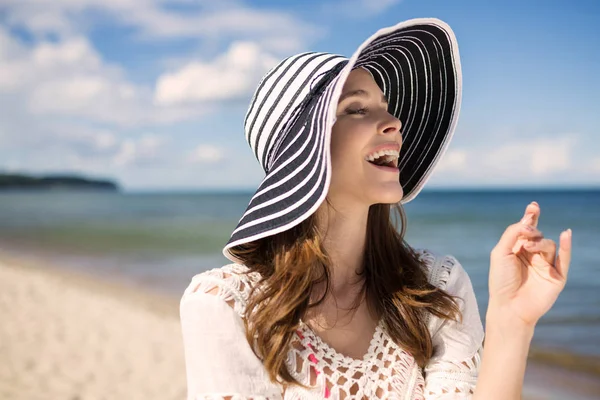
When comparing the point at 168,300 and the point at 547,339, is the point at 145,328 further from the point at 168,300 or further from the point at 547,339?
the point at 547,339

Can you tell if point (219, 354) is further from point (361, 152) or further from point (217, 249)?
point (217, 249)

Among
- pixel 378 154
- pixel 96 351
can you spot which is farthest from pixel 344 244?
pixel 96 351

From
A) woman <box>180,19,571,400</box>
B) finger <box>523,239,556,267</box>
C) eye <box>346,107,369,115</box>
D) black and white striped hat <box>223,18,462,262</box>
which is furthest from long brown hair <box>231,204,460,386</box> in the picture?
finger <box>523,239,556,267</box>

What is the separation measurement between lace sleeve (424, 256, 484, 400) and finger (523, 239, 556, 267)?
530 millimetres

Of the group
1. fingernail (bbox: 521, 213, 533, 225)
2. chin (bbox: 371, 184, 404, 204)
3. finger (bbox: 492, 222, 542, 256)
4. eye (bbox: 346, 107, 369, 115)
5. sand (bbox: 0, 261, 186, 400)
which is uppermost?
eye (bbox: 346, 107, 369, 115)

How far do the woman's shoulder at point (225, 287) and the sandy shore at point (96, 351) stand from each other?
3831 mm

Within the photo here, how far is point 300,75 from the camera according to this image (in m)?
2.13

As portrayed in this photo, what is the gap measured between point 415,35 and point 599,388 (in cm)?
458

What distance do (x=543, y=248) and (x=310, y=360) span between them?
0.79 meters

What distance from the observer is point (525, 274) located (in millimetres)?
1762

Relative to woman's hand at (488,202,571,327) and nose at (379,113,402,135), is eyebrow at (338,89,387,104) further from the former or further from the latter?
woman's hand at (488,202,571,327)

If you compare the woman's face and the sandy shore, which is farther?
the sandy shore

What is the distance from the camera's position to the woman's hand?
1.68 m

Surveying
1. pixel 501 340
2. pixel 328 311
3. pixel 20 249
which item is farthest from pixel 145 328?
pixel 20 249
